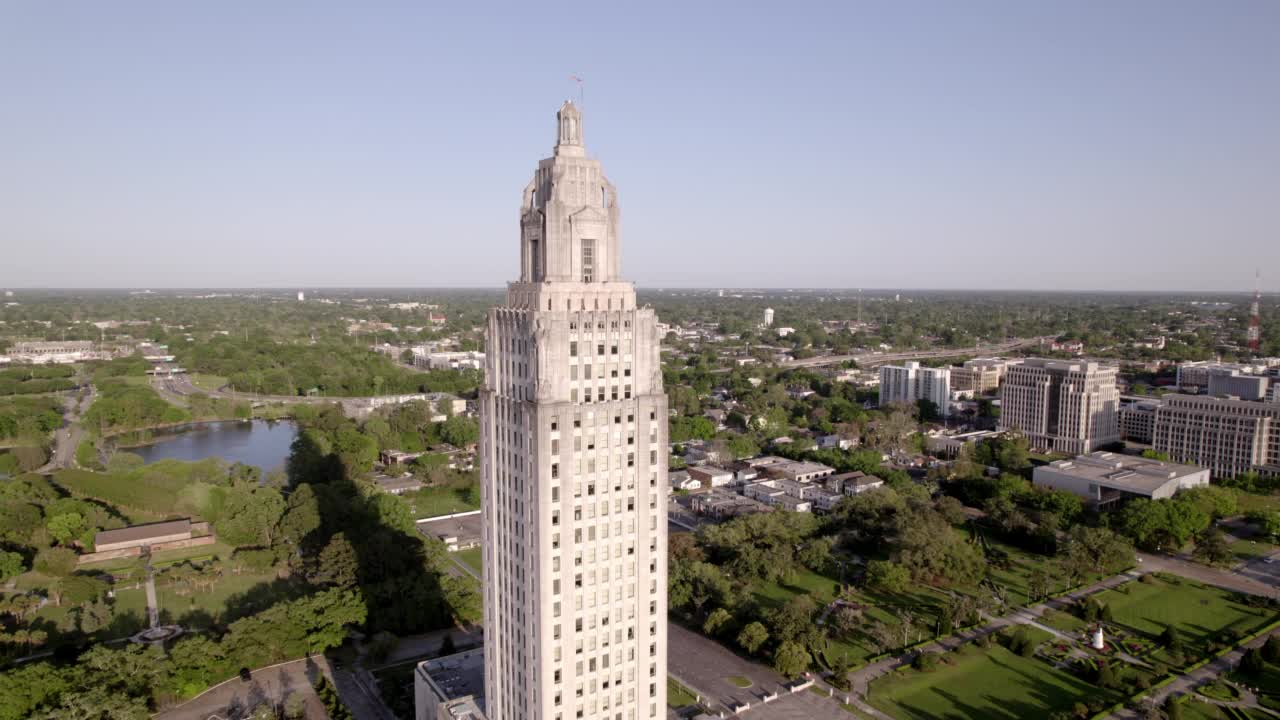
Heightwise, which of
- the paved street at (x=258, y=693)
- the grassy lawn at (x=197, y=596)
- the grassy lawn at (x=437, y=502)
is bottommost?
the grassy lawn at (x=437, y=502)

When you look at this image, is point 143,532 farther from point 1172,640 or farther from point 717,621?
point 1172,640

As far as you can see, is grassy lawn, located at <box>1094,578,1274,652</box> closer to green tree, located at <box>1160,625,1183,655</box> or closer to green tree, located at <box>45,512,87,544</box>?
green tree, located at <box>1160,625,1183,655</box>

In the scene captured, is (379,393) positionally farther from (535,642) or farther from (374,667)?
(535,642)

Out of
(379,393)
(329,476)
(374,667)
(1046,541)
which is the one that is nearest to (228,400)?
(379,393)

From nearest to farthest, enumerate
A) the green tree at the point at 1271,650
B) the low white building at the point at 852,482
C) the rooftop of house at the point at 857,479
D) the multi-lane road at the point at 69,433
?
the green tree at the point at 1271,650
the low white building at the point at 852,482
the rooftop of house at the point at 857,479
the multi-lane road at the point at 69,433

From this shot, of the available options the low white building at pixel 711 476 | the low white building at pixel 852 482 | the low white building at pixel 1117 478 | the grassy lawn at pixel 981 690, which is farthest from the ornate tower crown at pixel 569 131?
the low white building at pixel 1117 478

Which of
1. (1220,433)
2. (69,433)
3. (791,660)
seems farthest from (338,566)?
(1220,433)

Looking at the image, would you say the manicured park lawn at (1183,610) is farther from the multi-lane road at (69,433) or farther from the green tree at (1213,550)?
the multi-lane road at (69,433)
